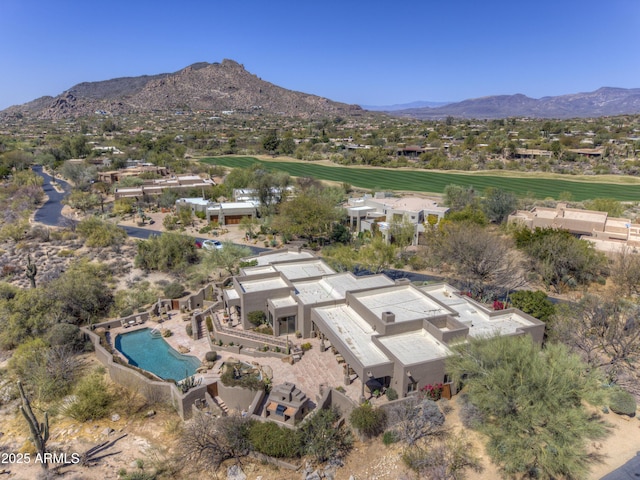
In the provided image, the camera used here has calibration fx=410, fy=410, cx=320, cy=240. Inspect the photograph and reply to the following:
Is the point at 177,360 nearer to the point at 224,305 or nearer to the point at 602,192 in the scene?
the point at 224,305

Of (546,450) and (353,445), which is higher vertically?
(546,450)

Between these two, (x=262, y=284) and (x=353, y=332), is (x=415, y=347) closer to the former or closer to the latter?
(x=353, y=332)

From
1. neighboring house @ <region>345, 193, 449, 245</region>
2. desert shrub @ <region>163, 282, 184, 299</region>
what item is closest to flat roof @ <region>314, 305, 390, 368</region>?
desert shrub @ <region>163, 282, 184, 299</region>

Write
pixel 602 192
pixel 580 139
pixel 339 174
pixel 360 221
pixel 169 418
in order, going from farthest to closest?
pixel 580 139 < pixel 339 174 < pixel 602 192 < pixel 360 221 < pixel 169 418

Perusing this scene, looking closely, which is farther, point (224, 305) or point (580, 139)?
point (580, 139)

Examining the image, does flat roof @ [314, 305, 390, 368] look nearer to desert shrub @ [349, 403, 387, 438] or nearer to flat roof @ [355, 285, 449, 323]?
flat roof @ [355, 285, 449, 323]

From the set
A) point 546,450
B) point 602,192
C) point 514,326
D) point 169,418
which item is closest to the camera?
point 546,450

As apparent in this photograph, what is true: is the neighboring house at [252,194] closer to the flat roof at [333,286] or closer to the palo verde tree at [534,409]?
the flat roof at [333,286]

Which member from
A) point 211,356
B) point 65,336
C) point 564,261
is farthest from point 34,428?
point 564,261

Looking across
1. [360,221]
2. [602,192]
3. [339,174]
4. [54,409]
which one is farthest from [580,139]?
[54,409]
